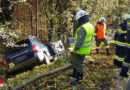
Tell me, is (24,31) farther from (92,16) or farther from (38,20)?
(92,16)

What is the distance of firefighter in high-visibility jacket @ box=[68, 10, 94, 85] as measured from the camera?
4.03 meters

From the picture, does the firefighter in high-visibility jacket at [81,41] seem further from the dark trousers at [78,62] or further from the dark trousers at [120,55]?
the dark trousers at [120,55]

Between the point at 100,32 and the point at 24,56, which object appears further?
the point at 100,32

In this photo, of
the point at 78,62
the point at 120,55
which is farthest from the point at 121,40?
the point at 78,62

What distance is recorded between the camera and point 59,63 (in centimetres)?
654

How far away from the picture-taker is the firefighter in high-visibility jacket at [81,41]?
403cm

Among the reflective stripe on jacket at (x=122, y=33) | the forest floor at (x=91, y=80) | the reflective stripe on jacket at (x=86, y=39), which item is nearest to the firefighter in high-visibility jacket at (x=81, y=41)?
the reflective stripe on jacket at (x=86, y=39)

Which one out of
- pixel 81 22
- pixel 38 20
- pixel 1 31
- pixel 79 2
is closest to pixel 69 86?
pixel 81 22

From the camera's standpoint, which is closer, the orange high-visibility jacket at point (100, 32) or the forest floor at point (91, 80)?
the forest floor at point (91, 80)

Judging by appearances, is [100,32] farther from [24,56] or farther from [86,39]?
[24,56]

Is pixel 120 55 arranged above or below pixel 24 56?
above

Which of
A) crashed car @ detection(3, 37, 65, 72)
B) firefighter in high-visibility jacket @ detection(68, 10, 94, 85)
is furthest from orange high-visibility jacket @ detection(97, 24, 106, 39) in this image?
firefighter in high-visibility jacket @ detection(68, 10, 94, 85)

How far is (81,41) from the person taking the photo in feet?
13.3

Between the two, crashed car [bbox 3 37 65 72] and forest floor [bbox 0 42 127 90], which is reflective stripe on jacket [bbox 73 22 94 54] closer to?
forest floor [bbox 0 42 127 90]
